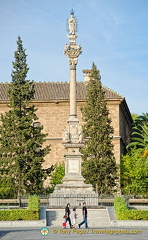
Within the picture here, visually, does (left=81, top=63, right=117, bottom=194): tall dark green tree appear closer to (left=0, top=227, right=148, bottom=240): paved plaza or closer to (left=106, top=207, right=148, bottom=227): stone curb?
(left=106, top=207, right=148, bottom=227): stone curb

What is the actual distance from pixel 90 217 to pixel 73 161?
7.05m

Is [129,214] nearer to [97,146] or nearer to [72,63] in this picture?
[72,63]

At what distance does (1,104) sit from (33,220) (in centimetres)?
3411

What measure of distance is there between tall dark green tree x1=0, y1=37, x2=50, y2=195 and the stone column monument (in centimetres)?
840

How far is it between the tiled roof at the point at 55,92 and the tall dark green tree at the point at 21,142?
13.0 metres

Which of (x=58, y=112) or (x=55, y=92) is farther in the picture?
(x=55, y=92)

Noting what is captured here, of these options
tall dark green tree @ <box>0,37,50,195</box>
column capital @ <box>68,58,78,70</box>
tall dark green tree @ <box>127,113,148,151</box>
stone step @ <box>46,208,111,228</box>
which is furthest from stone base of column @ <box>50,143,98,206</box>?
tall dark green tree @ <box>127,113,148,151</box>

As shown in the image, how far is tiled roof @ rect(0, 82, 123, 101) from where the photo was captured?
62528 mm

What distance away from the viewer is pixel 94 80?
53719 millimetres

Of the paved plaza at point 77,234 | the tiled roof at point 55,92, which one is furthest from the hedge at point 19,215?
the tiled roof at point 55,92

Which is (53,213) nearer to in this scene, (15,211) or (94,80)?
(15,211)

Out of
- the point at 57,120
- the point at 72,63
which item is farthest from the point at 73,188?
the point at 57,120

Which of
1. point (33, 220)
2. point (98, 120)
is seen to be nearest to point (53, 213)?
point (33, 220)

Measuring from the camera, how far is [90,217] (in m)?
32.3
